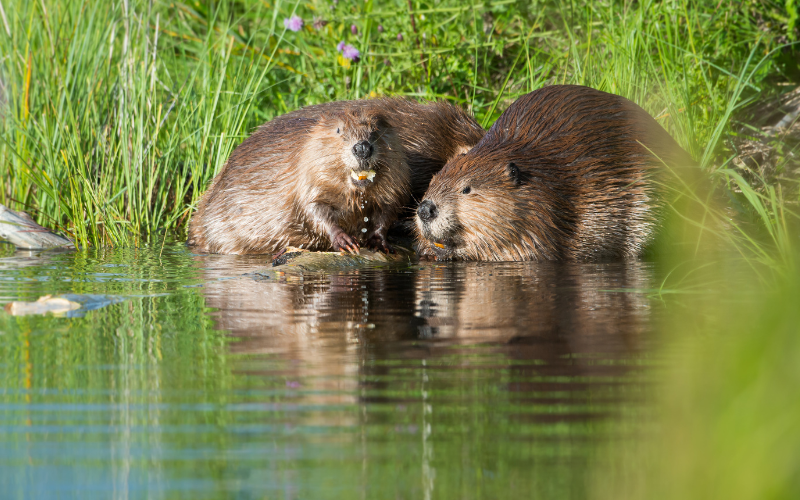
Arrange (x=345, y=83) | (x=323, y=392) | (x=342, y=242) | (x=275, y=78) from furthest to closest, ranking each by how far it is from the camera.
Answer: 1. (x=275, y=78)
2. (x=345, y=83)
3. (x=342, y=242)
4. (x=323, y=392)

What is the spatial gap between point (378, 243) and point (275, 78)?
2.10m

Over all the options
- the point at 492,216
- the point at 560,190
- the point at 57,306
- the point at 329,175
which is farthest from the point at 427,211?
the point at 57,306

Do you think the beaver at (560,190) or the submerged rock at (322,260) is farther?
the beaver at (560,190)

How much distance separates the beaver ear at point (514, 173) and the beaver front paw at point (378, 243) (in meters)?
0.68

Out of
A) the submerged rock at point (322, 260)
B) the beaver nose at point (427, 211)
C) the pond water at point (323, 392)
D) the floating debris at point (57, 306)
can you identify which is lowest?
the pond water at point (323, 392)

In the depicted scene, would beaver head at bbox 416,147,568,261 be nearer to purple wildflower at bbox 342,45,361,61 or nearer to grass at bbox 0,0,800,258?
grass at bbox 0,0,800,258

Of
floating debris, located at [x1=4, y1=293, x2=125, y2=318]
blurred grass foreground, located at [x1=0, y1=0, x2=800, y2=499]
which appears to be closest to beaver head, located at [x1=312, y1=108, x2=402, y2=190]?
blurred grass foreground, located at [x1=0, y1=0, x2=800, y2=499]

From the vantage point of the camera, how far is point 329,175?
4.24m

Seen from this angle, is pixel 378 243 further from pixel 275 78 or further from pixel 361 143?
pixel 275 78

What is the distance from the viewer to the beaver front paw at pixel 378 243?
14.1 ft

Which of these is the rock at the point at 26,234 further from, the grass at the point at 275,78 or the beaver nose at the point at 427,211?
the beaver nose at the point at 427,211

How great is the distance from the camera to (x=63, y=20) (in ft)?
16.3

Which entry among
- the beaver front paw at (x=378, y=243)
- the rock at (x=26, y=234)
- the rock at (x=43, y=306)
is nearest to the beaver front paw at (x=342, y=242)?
the beaver front paw at (x=378, y=243)

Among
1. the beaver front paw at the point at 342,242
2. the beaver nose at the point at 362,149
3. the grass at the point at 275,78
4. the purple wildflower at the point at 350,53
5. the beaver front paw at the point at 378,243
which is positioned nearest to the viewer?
the beaver nose at the point at 362,149
